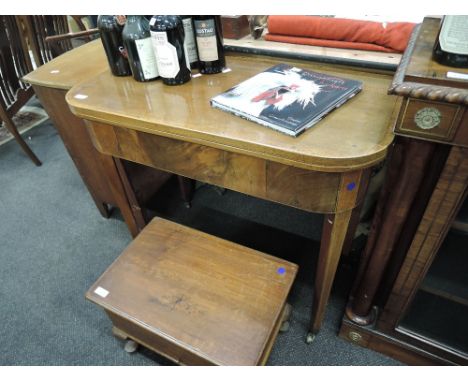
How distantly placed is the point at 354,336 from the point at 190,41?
1024 millimetres

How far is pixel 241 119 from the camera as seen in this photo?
0.72m

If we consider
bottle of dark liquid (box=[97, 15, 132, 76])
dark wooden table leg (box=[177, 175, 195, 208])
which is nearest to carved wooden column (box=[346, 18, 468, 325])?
bottle of dark liquid (box=[97, 15, 132, 76])

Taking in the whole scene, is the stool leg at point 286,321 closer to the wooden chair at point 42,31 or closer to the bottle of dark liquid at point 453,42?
the bottle of dark liquid at point 453,42

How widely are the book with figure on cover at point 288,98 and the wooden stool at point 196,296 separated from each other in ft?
1.43

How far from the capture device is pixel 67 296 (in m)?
1.27

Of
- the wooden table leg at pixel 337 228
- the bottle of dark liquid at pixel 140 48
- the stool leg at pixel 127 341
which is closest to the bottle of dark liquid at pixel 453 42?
the wooden table leg at pixel 337 228

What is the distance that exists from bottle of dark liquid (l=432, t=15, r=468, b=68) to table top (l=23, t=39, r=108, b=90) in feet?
3.18

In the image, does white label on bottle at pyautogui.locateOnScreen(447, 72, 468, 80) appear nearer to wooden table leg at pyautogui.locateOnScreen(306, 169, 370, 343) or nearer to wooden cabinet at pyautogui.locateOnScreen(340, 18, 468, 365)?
wooden cabinet at pyautogui.locateOnScreen(340, 18, 468, 365)

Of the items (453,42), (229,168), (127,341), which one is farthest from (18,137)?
(453,42)

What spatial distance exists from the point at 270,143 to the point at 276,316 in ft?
1.46

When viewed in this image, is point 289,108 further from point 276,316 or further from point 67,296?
point 67,296
